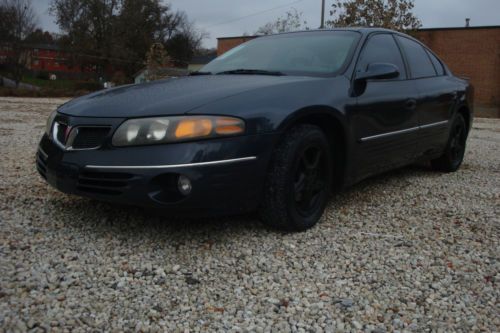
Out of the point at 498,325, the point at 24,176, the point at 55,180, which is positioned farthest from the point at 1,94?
the point at 498,325

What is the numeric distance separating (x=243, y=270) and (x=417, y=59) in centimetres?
313

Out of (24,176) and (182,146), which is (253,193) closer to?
(182,146)

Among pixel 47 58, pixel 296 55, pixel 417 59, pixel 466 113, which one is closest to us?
pixel 296 55

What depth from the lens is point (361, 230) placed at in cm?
311

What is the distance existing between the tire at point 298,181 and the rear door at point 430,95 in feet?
5.10

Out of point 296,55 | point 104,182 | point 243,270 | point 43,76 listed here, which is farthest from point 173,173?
point 43,76

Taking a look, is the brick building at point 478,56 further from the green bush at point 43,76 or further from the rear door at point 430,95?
the green bush at point 43,76

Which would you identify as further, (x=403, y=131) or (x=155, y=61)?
(x=155, y=61)

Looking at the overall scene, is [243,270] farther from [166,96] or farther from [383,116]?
[383,116]

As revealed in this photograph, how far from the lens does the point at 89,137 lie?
8.64 ft

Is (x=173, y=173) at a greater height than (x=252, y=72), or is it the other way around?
(x=252, y=72)

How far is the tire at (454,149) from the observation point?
511 centimetres

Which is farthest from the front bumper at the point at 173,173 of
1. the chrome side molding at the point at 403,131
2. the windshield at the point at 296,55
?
the chrome side molding at the point at 403,131

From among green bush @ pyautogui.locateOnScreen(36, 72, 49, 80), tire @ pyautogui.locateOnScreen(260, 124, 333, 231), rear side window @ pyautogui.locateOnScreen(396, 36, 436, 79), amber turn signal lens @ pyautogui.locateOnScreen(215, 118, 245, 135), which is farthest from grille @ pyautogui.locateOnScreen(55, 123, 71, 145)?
green bush @ pyautogui.locateOnScreen(36, 72, 49, 80)
